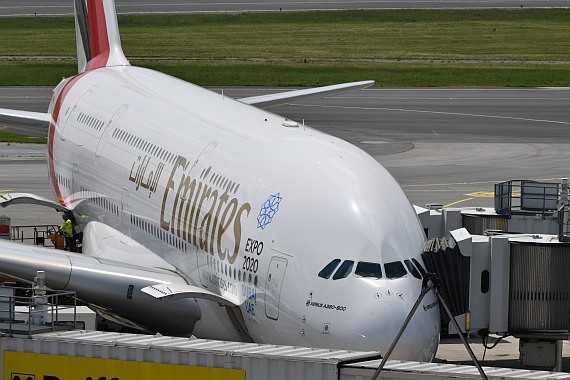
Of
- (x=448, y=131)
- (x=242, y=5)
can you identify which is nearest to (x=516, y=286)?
(x=448, y=131)

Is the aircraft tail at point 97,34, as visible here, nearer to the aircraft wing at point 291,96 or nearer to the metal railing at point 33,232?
the aircraft wing at point 291,96

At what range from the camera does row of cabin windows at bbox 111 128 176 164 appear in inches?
1267

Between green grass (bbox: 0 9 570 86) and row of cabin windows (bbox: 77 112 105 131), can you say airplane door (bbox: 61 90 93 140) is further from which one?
green grass (bbox: 0 9 570 86)

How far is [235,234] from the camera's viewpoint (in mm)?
26156

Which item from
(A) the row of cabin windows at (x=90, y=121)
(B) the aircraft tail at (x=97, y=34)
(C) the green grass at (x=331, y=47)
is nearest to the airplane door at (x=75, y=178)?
(A) the row of cabin windows at (x=90, y=121)

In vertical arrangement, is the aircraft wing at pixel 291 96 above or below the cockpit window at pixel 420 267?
above

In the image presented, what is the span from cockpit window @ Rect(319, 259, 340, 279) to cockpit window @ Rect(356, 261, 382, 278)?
0.41 m

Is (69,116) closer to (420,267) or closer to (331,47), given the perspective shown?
(420,267)

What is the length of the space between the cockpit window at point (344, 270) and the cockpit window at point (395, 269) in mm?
618

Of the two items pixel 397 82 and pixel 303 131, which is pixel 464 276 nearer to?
pixel 303 131

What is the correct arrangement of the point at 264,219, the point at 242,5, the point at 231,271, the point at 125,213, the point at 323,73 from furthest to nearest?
1. the point at 242,5
2. the point at 323,73
3. the point at 125,213
4. the point at 231,271
5. the point at 264,219

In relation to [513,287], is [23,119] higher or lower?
higher

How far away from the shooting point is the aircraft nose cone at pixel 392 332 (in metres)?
22.1

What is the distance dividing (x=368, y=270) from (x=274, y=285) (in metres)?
2.00
